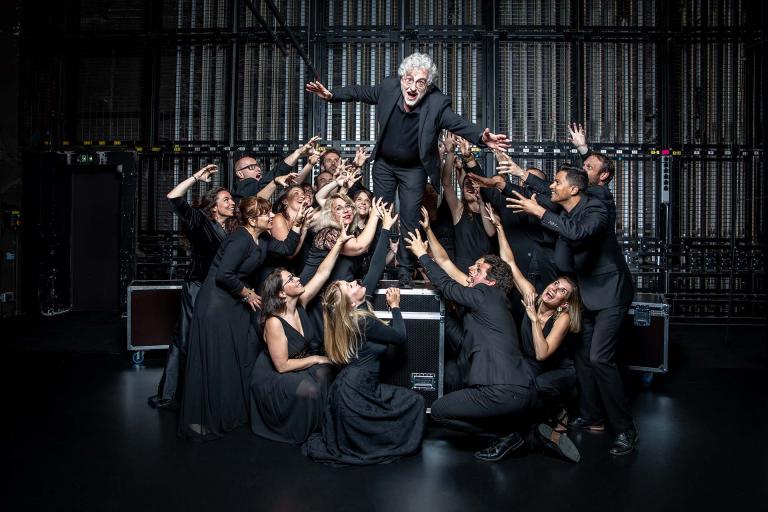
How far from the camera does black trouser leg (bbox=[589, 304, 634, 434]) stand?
376 cm

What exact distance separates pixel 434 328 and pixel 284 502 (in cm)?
172

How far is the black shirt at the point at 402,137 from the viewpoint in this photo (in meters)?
4.45

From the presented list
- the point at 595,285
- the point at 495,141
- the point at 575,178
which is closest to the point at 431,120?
the point at 495,141

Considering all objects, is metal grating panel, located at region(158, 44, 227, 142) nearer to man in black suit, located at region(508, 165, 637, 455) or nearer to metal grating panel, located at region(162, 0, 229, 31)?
metal grating panel, located at region(162, 0, 229, 31)

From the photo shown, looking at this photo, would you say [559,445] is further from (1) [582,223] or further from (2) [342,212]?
(2) [342,212]

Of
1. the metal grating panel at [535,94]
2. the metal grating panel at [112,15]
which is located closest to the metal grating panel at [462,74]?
the metal grating panel at [535,94]

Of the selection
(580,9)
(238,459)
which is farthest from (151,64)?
(238,459)

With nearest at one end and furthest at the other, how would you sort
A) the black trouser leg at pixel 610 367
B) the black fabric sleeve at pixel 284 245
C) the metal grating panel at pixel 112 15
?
the black trouser leg at pixel 610 367, the black fabric sleeve at pixel 284 245, the metal grating panel at pixel 112 15

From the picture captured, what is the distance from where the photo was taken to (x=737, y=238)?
24.4ft

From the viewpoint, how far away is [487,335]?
12.3 ft

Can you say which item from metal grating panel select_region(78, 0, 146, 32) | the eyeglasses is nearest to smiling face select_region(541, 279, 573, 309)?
the eyeglasses

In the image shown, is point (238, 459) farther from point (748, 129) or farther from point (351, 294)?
point (748, 129)

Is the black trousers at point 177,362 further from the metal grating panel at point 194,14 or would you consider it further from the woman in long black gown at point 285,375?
the metal grating panel at point 194,14

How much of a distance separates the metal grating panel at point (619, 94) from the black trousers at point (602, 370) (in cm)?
402
